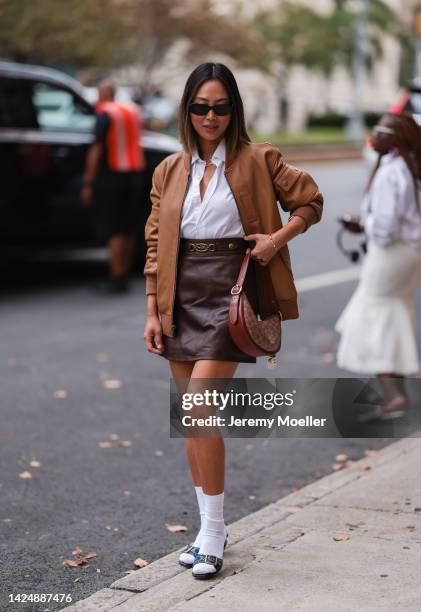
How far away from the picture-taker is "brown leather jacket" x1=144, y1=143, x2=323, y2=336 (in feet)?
14.3

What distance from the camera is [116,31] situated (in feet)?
94.9

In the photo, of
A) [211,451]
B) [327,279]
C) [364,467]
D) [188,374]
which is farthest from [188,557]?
[327,279]

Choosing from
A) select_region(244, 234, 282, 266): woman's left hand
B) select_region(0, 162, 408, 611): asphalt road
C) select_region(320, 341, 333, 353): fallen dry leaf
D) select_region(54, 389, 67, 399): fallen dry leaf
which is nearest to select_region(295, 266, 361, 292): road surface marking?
select_region(0, 162, 408, 611): asphalt road

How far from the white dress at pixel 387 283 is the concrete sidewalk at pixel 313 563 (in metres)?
1.42

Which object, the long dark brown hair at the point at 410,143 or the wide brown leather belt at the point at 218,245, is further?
the long dark brown hair at the point at 410,143

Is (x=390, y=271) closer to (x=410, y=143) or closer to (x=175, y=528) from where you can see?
(x=410, y=143)

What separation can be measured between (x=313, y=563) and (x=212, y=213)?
1329 millimetres

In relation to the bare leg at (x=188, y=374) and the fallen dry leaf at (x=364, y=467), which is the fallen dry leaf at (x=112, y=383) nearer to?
the fallen dry leaf at (x=364, y=467)

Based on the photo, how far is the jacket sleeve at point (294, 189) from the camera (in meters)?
4.38

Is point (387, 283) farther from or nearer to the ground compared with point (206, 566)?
farther from the ground

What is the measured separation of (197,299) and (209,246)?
0.20 m

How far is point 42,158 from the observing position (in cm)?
1066

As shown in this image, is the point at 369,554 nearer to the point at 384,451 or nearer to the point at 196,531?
the point at 196,531

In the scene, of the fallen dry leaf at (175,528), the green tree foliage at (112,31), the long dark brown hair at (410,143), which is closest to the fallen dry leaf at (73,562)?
the fallen dry leaf at (175,528)
